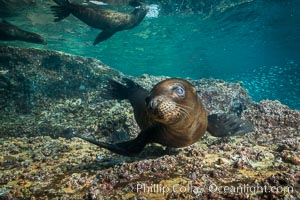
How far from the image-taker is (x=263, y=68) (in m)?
47.2

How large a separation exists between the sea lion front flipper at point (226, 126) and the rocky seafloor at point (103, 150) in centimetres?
23

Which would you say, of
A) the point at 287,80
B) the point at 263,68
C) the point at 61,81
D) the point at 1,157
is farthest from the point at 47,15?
the point at 263,68

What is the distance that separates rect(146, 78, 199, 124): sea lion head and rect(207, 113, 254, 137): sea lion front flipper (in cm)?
102

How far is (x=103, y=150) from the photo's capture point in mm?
4684

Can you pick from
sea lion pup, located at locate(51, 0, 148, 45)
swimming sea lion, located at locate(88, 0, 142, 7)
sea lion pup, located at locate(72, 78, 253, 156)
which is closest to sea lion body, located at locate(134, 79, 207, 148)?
sea lion pup, located at locate(72, 78, 253, 156)

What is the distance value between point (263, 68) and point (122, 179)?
49.7 metres

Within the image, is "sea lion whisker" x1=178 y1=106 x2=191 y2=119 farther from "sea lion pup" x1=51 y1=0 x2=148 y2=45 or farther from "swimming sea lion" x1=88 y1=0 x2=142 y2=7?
"swimming sea lion" x1=88 y1=0 x2=142 y2=7

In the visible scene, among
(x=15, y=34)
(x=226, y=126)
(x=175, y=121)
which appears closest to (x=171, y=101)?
(x=175, y=121)

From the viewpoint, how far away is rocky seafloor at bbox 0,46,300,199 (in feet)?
8.50

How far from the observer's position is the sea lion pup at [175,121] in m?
2.95

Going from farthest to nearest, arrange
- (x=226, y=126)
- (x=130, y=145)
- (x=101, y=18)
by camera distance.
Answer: (x=101, y=18) < (x=226, y=126) < (x=130, y=145)

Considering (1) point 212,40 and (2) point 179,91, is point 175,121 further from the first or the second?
(1) point 212,40

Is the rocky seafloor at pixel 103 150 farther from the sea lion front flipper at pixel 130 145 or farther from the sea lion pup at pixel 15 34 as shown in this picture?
the sea lion pup at pixel 15 34

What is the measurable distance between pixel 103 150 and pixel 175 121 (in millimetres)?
1975
